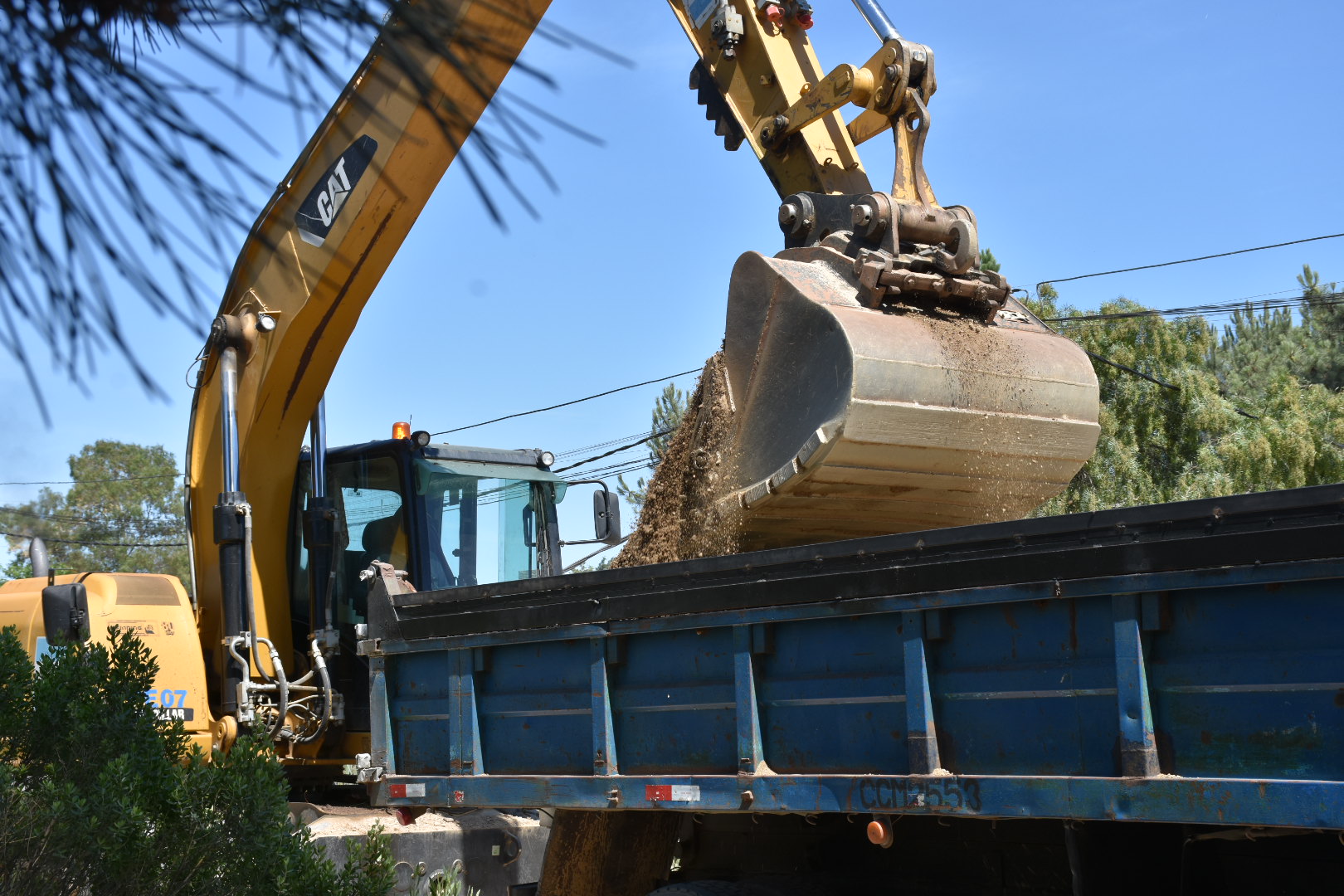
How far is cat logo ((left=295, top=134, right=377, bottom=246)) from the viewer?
653 cm

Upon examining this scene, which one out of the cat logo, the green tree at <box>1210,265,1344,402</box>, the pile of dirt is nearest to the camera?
the pile of dirt

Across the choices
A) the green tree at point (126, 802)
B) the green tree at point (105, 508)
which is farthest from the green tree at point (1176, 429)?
the green tree at point (105, 508)

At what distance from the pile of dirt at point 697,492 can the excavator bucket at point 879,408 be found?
0.21ft

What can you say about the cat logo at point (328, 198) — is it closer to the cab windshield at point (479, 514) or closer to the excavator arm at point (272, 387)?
the excavator arm at point (272, 387)

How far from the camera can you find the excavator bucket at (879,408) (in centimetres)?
520

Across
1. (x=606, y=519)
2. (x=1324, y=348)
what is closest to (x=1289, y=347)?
(x=1324, y=348)

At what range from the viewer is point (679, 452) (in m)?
6.14

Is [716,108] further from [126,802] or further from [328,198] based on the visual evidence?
[126,802]

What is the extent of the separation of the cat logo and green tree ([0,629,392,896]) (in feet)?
7.67

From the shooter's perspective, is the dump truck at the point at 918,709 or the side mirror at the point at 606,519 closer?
the dump truck at the point at 918,709

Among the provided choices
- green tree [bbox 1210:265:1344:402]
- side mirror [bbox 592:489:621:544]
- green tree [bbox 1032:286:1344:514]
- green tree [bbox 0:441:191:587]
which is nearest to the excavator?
side mirror [bbox 592:489:621:544]

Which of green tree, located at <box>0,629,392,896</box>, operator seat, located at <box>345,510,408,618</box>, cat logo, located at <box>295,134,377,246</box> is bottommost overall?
green tree, located at <box>0,629,392,896</box>

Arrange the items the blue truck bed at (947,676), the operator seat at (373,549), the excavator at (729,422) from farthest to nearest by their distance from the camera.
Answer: the operator seat at (373,549), the excavator at (729,422), the blue truck bed at (947,676)

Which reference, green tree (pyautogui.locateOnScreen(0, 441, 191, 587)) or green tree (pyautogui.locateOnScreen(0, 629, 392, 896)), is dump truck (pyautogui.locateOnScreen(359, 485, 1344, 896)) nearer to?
green tree (pyautogui.locateOnScreen(0, 629, 392, 896))
